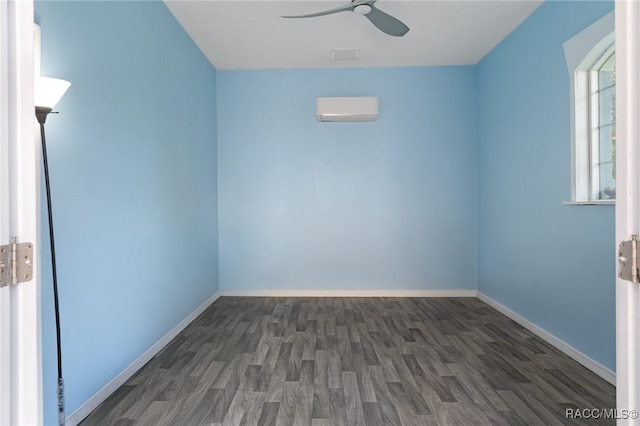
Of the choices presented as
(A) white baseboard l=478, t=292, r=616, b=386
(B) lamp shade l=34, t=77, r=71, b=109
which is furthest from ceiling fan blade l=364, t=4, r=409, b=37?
(A) white baseboard l=478, t=292, r=616, b=386

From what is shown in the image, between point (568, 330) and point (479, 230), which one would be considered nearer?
point (568, 330)

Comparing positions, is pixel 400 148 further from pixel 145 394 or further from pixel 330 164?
pixel 145 394

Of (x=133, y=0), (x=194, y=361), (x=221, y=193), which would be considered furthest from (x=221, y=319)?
(x=133, y=0)

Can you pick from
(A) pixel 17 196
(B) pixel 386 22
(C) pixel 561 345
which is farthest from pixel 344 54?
(A) pixel 17 196

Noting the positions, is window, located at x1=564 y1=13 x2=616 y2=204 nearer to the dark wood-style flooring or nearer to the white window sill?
the white window sill

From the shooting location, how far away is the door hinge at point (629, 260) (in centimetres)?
72

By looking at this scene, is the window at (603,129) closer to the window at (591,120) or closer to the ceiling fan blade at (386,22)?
the window at (591,120)

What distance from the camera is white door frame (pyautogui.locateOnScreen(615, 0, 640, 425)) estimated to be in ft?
2.35

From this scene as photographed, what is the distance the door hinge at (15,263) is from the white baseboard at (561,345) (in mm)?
2967

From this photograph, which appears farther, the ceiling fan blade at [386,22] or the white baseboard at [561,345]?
the ceiling fan blade at [386,22]

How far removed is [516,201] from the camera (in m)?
3.46

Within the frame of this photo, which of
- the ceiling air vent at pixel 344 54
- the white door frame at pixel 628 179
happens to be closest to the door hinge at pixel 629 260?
the white door frame at pixel 628 179

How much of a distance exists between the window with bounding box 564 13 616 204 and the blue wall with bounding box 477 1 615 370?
9cm

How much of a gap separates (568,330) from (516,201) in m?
1.28
